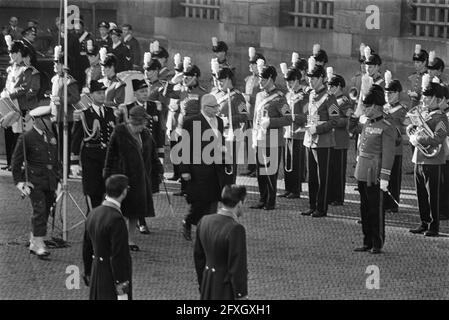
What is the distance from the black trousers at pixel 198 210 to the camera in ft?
57.0

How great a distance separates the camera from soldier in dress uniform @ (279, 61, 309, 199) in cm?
2003

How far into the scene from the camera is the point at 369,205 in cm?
1725

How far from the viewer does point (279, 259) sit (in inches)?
658

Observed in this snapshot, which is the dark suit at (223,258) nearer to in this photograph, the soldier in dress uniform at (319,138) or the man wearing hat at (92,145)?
the man wearing hat at (92,145)

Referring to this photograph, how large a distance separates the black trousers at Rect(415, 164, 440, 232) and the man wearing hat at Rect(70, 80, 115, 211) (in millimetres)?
3612

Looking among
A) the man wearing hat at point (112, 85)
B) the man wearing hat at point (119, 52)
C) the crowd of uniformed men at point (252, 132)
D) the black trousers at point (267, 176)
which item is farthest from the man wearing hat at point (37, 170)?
the man wearing hat at point (119, 52)

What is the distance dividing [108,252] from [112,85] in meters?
7.00

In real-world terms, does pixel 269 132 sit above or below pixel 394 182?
above

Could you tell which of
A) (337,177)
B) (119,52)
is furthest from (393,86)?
(119,52)

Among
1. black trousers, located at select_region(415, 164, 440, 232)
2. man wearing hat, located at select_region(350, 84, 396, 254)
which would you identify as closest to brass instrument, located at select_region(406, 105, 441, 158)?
black trousers, located at select_region(415, 164, 440, 232)

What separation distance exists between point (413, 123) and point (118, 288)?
609 centimetres

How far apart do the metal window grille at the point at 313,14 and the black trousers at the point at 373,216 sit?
11382mm

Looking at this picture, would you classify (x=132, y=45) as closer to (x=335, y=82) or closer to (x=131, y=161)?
(x=335, y=82)
